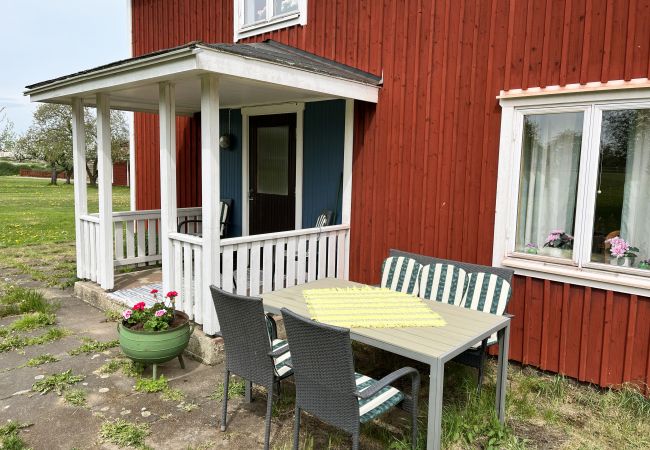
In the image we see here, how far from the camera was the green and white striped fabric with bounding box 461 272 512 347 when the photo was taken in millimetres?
3545

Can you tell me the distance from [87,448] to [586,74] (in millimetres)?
4200

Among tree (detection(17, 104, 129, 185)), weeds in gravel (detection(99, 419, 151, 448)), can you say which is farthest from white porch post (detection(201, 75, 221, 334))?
tree (detection(17, 104, 129, 185))

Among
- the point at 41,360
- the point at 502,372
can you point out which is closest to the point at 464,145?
the point at 502,372

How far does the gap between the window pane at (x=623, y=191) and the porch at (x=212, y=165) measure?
7.35ft

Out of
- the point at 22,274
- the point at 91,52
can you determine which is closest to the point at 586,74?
the point at 22,274

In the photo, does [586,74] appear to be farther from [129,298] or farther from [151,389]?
[129,298]

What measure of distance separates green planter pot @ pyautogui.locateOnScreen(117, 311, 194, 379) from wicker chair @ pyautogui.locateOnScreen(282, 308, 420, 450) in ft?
4.83

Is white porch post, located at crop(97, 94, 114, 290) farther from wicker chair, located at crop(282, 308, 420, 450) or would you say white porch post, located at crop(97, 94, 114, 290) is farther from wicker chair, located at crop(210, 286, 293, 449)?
wicker chair, located at crop(282, 308, 420, 450)

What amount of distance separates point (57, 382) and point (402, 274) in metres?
2.85

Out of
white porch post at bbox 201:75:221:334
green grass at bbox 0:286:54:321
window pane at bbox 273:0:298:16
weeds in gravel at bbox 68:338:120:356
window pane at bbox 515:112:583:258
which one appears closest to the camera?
window pane at bbox 515:112:583:258

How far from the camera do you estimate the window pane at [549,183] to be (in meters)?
3.74

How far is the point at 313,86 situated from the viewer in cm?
431

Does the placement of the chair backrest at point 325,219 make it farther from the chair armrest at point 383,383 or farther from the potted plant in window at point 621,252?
the chair armrest at point 383,383

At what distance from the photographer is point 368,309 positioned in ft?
10.4
